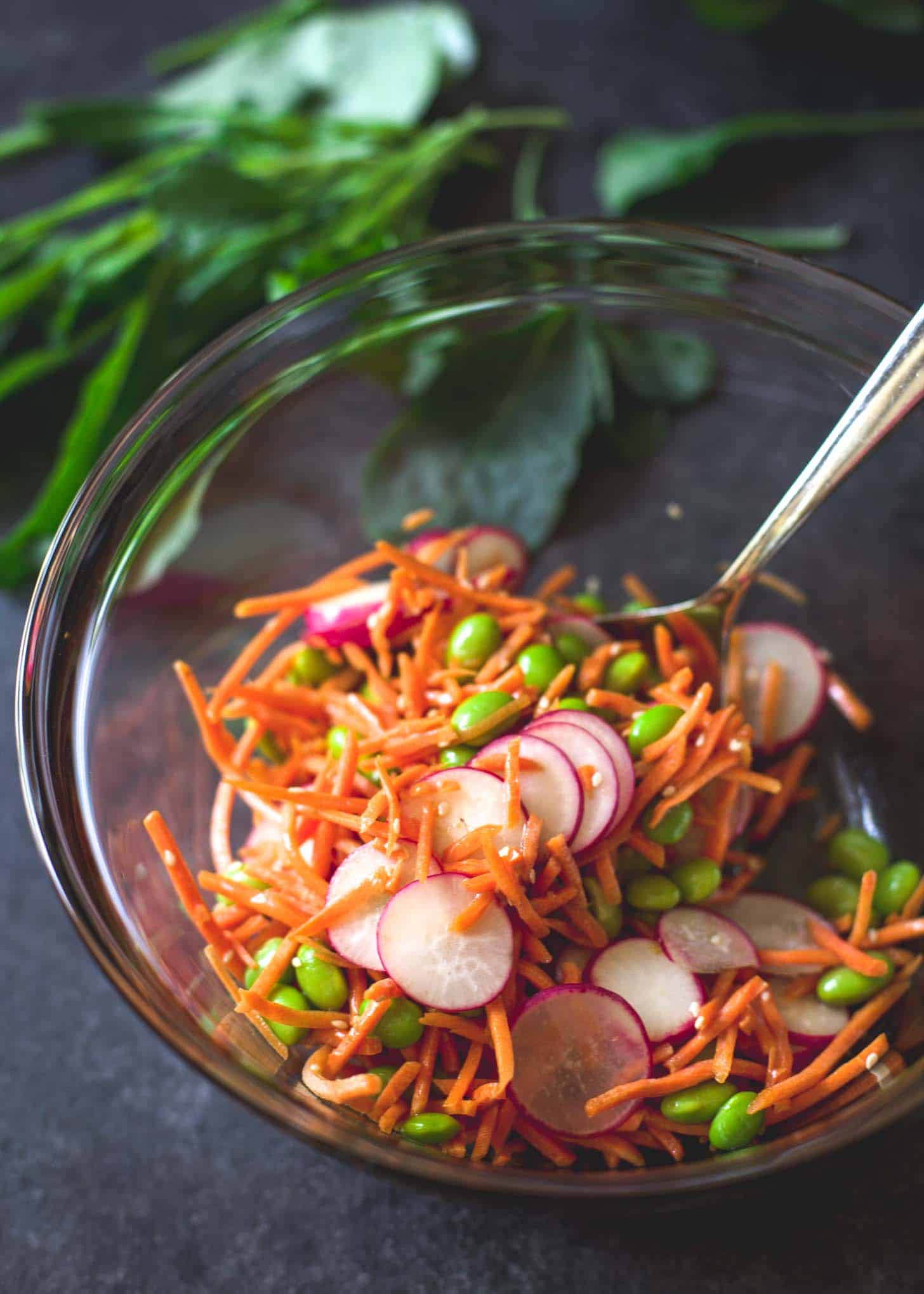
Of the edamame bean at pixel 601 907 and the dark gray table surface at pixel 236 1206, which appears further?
the dark gray table surface at pixel 236 1206

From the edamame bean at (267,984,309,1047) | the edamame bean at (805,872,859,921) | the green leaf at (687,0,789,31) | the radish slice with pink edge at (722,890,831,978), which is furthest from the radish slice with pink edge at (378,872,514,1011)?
the green leaf at (687,0,789,31)

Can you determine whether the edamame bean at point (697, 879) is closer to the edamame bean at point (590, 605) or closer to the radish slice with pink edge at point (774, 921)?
the radish slice with pink edge at point (774, 921)

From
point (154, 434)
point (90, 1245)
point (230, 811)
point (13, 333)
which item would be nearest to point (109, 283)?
point (13, 333)

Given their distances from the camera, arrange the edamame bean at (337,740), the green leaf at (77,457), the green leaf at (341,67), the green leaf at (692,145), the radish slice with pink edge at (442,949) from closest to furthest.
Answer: the radish slice with pink edge at (442,949)
the edamame bean at (337,740)
the green leaf at (77,457)
the green leaf at (692,145)
the green leaf at (341,67)

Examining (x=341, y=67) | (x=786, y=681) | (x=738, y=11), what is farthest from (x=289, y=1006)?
(x=738, y=11)

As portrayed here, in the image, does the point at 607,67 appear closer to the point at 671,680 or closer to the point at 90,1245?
the point at 671,680

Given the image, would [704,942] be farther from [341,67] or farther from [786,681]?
[341,67]

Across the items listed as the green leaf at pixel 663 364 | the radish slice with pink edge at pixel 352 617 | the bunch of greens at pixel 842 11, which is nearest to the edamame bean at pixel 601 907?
the radish slice with pink edge at pixel 352 617
